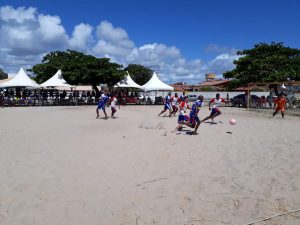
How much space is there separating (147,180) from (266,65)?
2527 cm

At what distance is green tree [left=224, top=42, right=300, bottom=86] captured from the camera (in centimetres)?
2869

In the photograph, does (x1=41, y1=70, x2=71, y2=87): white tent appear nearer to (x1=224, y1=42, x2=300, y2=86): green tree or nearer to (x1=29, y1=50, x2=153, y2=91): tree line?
(x1=29, y1=50, x2=153, y2=91): tree line

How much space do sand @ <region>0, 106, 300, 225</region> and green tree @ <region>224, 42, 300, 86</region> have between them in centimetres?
1969

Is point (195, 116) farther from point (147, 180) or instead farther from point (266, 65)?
point (266, 65)

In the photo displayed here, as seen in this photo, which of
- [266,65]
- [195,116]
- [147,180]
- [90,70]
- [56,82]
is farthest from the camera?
[90,70]

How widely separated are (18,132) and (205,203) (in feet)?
28.4

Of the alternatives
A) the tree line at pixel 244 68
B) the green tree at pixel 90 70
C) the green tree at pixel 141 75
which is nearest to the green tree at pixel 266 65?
the tree line at pixel 244 68

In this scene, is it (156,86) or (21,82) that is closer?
(21,82)

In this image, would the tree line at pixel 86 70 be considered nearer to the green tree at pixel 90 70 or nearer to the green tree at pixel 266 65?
the green tree at pixel 90 70

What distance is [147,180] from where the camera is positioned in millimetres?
6082

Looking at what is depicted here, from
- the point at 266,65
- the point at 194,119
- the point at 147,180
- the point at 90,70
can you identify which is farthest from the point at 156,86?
the point at 147,180

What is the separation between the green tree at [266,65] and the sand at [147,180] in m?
19.7

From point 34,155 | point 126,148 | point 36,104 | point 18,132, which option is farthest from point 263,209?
point 36,104

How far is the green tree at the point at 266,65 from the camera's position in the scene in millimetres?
28688
